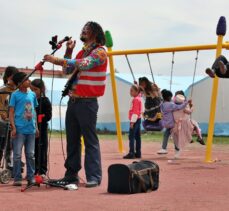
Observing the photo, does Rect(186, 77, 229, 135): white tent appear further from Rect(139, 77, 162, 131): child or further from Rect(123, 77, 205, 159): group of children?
Rect(123, 77, 205, 159): group of children

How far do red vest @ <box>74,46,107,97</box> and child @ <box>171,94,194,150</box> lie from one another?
5.81 meters

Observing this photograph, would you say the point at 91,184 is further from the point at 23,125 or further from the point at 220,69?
the point at 220,69

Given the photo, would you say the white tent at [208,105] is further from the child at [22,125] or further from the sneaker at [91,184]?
the sneaker at [91,184]

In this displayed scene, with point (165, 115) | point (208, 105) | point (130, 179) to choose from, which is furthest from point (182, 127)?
point (208, 105)

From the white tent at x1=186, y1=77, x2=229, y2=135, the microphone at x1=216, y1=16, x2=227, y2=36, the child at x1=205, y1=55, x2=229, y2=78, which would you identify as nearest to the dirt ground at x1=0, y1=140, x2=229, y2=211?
the child at x1=205, y1=55, x2=229, y2=78

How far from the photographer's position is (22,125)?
766 centimetres

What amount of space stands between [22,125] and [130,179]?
1740mm

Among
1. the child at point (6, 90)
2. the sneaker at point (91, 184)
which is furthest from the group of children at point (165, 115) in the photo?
the sneaker at point (91, 184)

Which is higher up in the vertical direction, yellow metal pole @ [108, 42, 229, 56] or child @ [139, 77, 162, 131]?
yellow metal pole @ [108, 42, 229, 56]

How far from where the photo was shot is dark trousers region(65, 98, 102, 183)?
24.3 ft

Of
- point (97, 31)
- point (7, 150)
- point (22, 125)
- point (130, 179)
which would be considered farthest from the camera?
point (7, 150)

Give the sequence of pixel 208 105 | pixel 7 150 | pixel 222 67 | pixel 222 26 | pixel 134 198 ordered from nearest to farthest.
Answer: pixel 134 198 → pixel 222 67 → pixel 7 150 → pixel 222 26 → pixel 208 105

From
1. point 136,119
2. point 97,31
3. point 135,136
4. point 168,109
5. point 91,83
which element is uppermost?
point 97,31

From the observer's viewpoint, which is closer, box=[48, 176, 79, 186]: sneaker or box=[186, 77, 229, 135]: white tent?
box=[48, 176, 79, 186]: sneaker
